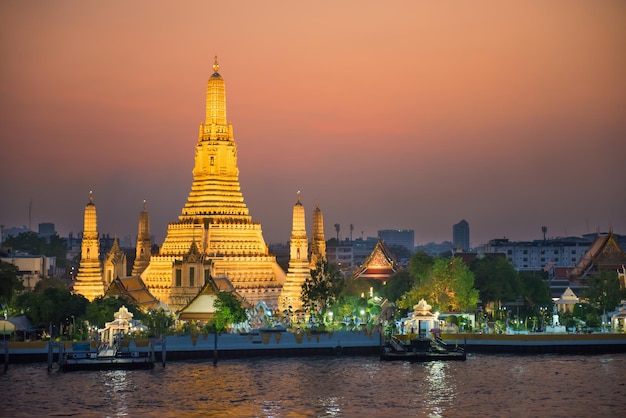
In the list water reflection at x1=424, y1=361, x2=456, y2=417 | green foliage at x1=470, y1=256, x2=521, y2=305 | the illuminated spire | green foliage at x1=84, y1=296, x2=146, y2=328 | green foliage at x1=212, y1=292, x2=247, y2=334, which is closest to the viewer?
water reflection at x1=424, y1=361, x2=456, y2=417

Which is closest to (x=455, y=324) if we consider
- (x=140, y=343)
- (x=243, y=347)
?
(x=243, y=347)

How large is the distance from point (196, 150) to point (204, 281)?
13.1 m

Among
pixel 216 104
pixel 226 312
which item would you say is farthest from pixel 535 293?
pixel 226 312

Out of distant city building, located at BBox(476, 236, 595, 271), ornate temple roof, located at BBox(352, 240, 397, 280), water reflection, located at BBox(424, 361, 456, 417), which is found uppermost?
distant city building, located at BBox(476, 236, 595, 271)

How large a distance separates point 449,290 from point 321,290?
8.98 metres

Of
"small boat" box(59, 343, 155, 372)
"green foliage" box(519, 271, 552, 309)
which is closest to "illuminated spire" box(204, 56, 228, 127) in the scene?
"green foliage" box(519, 271, 552, 309)

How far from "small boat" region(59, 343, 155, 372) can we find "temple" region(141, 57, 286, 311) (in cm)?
2787

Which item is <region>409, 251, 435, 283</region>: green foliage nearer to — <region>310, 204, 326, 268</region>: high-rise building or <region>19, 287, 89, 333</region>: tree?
<region>310, 204, 326, 268</region>: high-rise building

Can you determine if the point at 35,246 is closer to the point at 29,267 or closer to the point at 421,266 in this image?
the point at 29,267

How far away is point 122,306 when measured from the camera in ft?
307

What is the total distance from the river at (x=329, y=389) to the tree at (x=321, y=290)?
58.2 feet

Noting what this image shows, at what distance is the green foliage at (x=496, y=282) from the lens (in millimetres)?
110625

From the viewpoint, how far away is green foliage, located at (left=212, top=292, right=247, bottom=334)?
304 feet

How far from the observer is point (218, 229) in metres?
113
